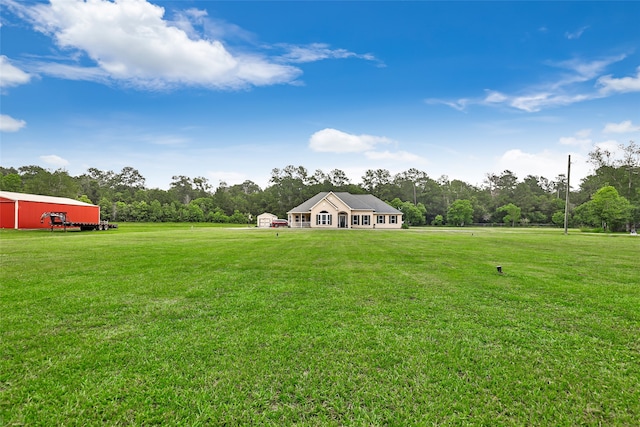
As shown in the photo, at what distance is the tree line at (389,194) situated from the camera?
48.0 m

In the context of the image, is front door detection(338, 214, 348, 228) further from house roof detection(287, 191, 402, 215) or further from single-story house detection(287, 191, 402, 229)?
house roof detection(287, 191, 402, 215)

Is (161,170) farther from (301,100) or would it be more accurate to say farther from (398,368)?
(398,368)

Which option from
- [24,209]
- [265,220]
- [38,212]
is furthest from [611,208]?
[24,209]

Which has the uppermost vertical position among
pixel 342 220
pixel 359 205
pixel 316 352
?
pixel 359 205

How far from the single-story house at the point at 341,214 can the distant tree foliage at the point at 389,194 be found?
11859 millimetres

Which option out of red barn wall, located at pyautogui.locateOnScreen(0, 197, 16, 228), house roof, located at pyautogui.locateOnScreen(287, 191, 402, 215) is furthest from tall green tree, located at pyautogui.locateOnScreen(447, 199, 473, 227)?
red barn wall, located at pyautogui.locateOnScreen(0, 197, 16, 228)

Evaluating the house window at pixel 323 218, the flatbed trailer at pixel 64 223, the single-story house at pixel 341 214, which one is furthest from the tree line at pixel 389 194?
the flatbed trailer at pixel 64 223

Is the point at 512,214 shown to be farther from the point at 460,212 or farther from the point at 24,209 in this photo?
the point at 24,209

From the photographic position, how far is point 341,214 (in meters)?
42.0

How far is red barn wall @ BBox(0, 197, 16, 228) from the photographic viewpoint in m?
25.6

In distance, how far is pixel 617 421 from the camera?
7.02 ft

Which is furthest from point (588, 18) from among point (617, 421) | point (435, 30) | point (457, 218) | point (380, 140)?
point (457, 218)

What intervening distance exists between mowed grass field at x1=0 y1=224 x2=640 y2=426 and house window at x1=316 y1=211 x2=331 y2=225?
1388 inches

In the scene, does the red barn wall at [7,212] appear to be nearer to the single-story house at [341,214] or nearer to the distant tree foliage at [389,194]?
the single-story house at [341,214]
